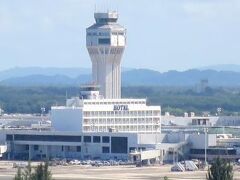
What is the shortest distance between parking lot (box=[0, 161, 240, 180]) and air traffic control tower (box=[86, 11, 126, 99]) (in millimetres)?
32747

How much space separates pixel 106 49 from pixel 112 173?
1709 inches

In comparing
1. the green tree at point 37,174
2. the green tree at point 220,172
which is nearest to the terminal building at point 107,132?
the green tree at point 220,172

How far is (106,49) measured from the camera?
173 meters

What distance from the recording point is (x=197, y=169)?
452ft

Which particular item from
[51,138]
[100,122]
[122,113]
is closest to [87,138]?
[51,138]

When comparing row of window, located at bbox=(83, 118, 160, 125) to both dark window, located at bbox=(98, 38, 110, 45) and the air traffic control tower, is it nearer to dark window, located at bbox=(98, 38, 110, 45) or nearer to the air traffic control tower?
the air traffic control tower

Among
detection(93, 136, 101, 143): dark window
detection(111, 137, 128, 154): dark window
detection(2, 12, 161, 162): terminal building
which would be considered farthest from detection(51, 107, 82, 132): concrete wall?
detection(111, 137, 128, 154): dark window

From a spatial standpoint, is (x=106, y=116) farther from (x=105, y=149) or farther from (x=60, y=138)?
(x=105, y=149)

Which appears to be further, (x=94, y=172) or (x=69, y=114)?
(x=69, y=114)

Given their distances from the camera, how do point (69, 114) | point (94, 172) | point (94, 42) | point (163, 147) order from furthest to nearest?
point (94, 42), point (69, 114), point (163, 147), point (94, 172)

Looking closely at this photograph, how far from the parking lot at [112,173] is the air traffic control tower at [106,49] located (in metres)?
32.7

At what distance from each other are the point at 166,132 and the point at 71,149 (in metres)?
12.9

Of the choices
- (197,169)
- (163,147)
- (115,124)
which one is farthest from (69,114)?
(197,169)

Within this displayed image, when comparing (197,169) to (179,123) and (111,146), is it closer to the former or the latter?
(111,146)
